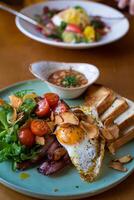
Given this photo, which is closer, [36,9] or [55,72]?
[55,72]

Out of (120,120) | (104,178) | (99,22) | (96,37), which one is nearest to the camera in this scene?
(104,178)

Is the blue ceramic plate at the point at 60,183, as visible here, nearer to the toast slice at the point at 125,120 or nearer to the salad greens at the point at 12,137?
the salad greens at the point at 12,137

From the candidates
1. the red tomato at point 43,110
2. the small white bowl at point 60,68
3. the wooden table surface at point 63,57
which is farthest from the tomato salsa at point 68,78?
the red tomato at point 43,110

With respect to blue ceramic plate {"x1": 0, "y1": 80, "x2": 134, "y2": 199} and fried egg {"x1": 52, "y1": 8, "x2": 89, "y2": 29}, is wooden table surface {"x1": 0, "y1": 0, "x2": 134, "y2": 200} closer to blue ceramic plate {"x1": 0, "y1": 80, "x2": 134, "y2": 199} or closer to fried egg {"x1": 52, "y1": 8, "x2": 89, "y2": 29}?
fried egg {"x1": 52, "y1": 8, "x2": 89, "y2": 29}

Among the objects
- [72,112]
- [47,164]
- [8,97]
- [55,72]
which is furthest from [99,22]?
[47,164]

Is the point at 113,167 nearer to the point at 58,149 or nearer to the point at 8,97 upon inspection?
the point at 58,149

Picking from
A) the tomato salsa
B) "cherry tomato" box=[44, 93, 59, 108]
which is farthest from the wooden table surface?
"cherry tomato" box=[44, 93, 59, 108]
